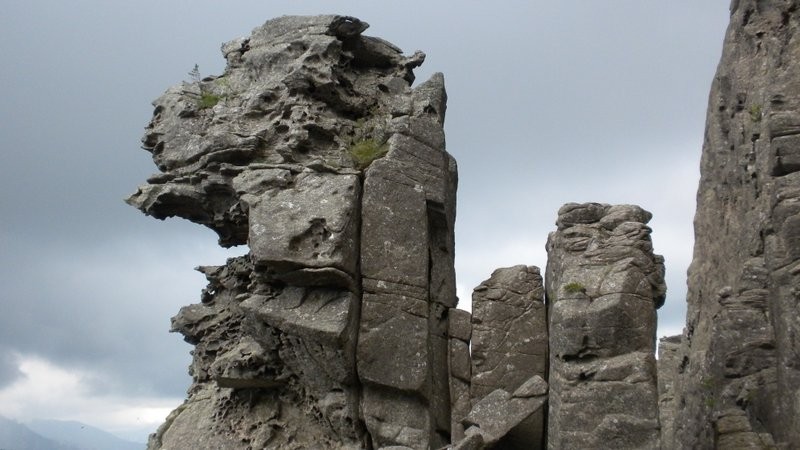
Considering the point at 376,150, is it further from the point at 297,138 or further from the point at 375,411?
the point at 375,411

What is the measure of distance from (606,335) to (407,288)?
500 centimetres

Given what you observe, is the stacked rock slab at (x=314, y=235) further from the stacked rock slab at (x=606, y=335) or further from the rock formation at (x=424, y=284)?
the stacked rock slab at (x=606, y=335)

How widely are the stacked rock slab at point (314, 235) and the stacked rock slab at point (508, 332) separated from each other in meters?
0.94

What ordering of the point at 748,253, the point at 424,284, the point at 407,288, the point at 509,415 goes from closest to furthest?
1. the point at 748,253
2. the point at 509,415
3. the point at 407,288
4. the point at 424,284

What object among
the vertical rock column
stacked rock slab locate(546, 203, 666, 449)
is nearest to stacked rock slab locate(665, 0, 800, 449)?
stacked rock slab locate(546, 203, 666, 449)

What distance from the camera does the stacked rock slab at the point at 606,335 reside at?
18.4 metres

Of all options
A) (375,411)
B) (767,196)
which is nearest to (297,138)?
(375,411)

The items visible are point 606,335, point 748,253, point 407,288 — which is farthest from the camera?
point 407,288

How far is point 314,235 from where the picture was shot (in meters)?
21.2

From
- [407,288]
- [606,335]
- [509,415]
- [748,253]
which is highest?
[748,253]

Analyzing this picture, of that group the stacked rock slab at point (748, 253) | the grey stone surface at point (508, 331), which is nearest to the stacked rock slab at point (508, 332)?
the grey stone surface at point (508, 331)

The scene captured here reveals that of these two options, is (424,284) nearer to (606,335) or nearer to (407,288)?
(407,288)

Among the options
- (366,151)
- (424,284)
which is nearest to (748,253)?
(424,284)

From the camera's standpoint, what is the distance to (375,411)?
68.8 feet
